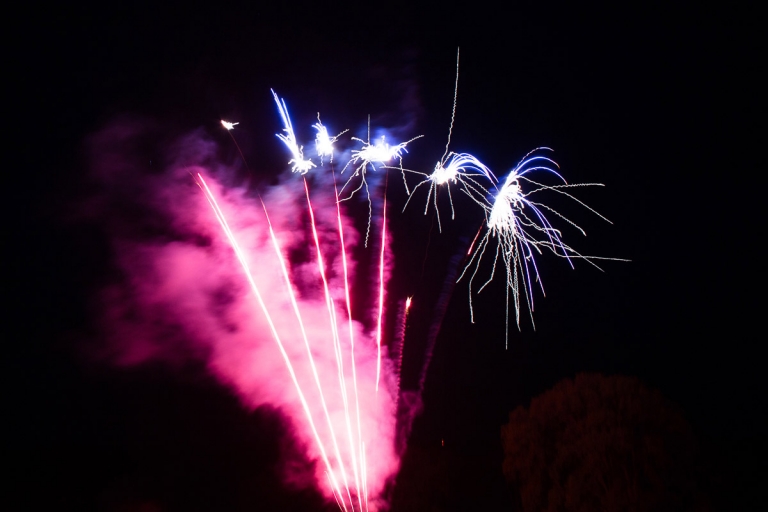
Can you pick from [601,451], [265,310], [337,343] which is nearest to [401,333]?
[337,343]

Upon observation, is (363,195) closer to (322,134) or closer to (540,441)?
(322,134)

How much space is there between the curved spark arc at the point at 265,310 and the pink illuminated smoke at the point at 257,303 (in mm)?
33

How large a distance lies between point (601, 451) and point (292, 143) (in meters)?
8.27

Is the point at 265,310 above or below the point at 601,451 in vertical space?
above

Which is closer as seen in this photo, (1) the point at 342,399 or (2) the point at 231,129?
(2) the point at 231,129

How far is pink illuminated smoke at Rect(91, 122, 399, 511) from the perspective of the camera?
7.20m

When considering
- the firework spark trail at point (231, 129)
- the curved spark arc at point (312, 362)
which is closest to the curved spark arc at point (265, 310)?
the curved spark arc at point (312, 362)

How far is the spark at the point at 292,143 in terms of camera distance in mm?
6965

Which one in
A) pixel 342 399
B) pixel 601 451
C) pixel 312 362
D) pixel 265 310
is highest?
pixel 265 310

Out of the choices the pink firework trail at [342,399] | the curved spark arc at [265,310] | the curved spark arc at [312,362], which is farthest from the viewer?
the pink firework trail at [342,399]

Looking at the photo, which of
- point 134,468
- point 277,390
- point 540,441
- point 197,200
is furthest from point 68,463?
point 540,441

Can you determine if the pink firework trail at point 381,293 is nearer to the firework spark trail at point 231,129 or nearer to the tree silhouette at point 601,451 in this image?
the firework spark trail at point 231,129

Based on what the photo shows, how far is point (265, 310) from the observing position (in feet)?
25.8

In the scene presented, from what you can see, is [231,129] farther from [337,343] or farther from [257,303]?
[337,343]
